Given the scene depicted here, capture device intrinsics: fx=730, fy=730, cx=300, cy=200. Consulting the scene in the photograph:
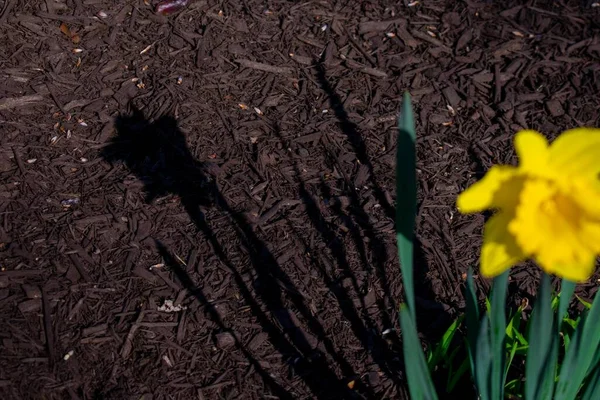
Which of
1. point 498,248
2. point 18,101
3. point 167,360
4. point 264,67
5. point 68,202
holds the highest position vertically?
point 498,248

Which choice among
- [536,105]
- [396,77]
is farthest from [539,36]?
[396,77]

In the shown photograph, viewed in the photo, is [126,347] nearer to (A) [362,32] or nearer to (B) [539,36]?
(A) [362,32]

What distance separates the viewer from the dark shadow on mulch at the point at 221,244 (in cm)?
235

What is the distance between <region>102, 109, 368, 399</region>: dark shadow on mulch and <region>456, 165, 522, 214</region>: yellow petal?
4.16 feet

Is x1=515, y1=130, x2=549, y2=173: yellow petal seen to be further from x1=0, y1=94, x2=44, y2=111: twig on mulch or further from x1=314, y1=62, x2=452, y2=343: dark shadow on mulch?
x1=0, y1=94, x2=44, y2=111: twig on mulch

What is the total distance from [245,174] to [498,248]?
5.78 feet

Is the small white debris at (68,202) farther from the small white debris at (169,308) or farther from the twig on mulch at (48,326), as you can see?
the small white debris at (169,308)

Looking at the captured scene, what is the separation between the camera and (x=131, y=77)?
326 cm

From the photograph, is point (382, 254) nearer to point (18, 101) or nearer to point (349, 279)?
point (349, 279)

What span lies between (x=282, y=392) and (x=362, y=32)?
6.24ft

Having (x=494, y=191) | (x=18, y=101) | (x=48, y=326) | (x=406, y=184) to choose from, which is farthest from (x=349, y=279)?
(x=18, y=101)

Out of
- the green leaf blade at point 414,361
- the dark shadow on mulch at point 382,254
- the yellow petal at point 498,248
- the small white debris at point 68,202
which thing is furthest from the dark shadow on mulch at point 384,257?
the yellow petal at point 498,248

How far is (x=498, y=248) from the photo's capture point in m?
1.22

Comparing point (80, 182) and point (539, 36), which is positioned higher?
point (539, 36)
